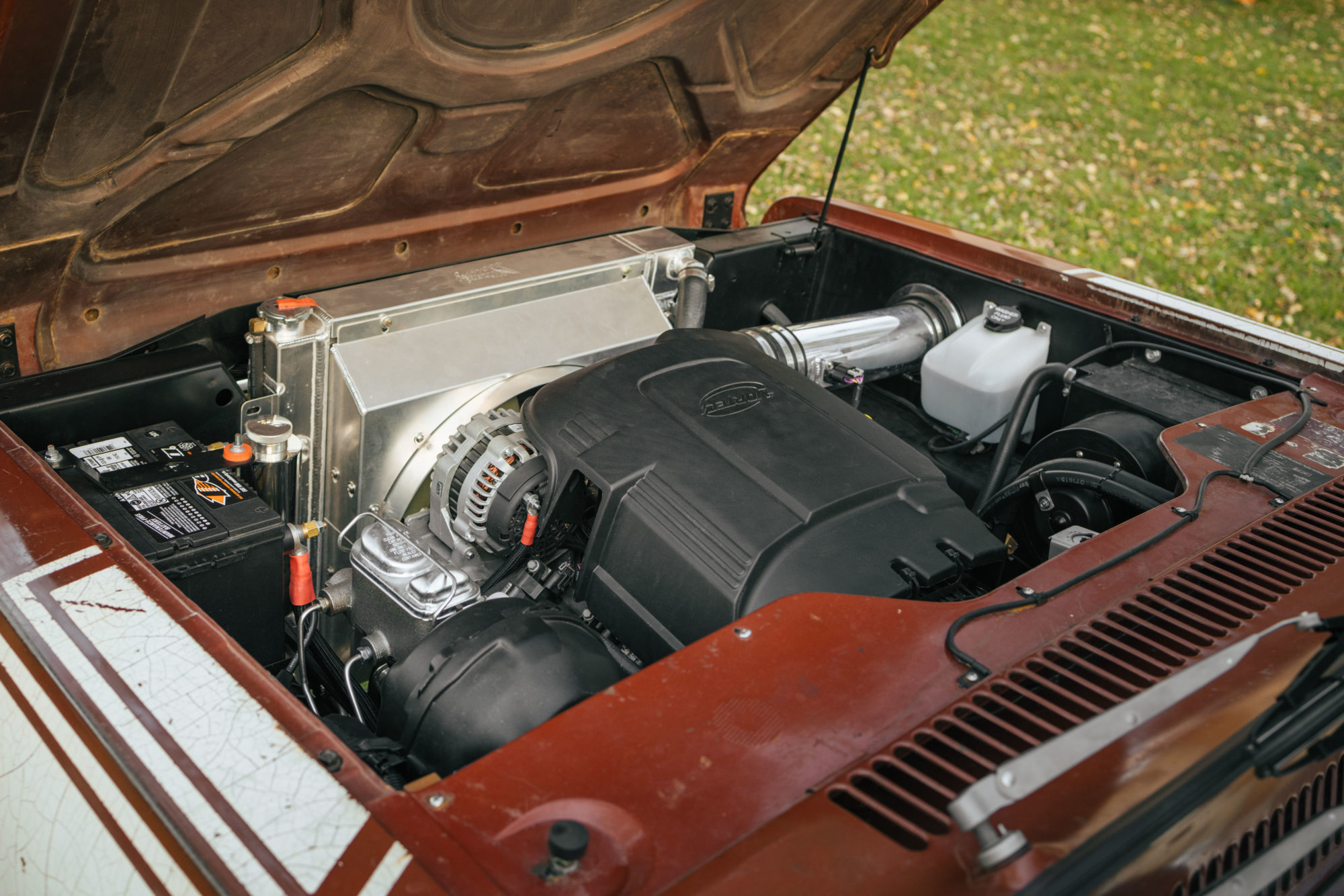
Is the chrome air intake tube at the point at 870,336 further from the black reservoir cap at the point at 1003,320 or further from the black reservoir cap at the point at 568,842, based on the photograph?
the black reservoir cap at the point at 568,842

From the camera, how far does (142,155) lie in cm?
155

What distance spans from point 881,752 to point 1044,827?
17 centimetres

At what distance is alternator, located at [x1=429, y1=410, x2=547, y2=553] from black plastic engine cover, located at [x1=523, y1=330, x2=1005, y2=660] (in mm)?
62

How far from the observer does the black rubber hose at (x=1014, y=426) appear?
7.05 feet

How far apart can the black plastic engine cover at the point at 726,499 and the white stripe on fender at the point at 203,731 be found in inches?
24.9

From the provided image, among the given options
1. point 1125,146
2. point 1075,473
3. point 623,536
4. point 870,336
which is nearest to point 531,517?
point 623,536

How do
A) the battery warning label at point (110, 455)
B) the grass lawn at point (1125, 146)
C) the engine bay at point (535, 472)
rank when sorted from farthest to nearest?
the grass lawn at point (1125, 146), the battery warning label at point (110, 455), the engine bay at point (535, 472)

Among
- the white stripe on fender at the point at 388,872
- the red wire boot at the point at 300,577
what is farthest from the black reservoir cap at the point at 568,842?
the red wire boot at the point at 300,577

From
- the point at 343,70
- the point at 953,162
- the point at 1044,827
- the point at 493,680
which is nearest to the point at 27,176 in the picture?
the point at 343,70

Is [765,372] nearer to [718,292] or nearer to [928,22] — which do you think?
[718,292]

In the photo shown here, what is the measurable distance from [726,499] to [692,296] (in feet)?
3.01

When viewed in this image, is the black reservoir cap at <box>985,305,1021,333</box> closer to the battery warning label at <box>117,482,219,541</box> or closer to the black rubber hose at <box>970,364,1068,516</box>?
the black rubber hose at <box>970,364,1068,516</box>

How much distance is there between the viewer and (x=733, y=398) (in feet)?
5.90

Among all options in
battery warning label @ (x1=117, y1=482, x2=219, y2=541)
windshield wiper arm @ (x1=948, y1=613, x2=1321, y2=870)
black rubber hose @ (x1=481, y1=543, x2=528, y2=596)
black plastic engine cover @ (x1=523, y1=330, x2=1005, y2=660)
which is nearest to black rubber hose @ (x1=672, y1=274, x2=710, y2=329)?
black plastic engine cover @ (x1=523, y1=330, x2=1005, y2=660)
